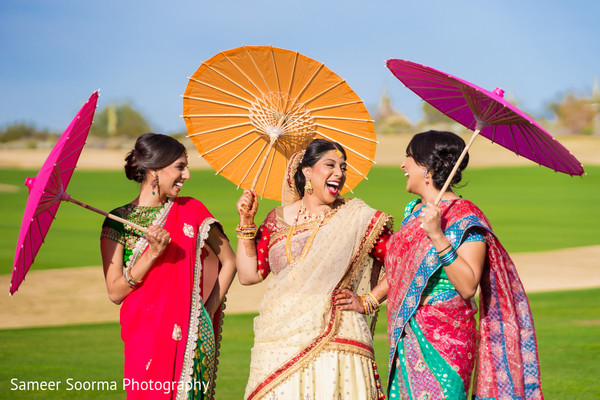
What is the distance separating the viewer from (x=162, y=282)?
475cm

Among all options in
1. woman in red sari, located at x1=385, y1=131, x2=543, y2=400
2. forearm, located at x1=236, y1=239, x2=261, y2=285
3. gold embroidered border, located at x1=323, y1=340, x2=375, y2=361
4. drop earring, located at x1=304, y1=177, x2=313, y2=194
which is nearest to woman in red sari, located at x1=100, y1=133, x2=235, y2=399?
forearm, located at x1=236, y1=239, x2=261, y2=285

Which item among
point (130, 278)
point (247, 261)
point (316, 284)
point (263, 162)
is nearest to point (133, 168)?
point (130, 278)

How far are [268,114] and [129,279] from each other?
52.5 inches

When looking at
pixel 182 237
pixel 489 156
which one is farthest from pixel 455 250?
pixel 489 156

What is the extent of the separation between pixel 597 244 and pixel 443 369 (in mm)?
21234

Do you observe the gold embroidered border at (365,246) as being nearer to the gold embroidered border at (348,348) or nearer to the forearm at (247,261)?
the gold embroidered border at (348,348)

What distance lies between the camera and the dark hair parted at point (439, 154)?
4.24 meters

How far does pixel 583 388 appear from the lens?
24.7ft

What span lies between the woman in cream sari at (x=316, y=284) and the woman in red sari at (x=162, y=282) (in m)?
0.38

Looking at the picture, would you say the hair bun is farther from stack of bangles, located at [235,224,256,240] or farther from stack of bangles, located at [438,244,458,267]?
stack of bangles, located at [438,244,458,267]

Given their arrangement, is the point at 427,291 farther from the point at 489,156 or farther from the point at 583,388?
the point at 489,156

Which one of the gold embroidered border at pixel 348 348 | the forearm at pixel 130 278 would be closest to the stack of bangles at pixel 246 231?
the forearm at pixel 130 278

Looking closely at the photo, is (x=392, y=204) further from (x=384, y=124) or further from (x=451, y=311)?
(x=384, y=124)

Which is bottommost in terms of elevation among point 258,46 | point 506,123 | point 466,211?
point 466,211
